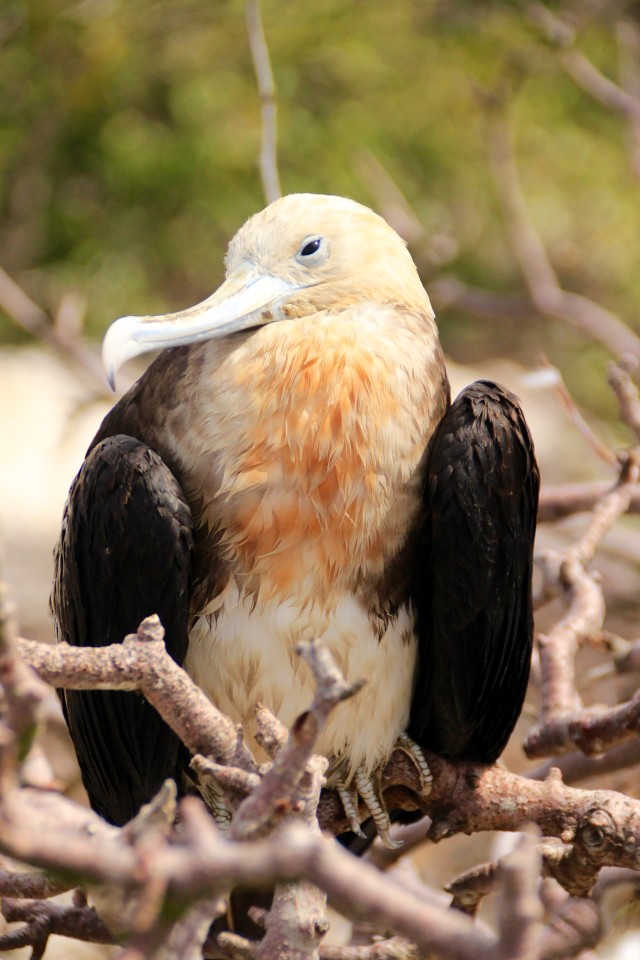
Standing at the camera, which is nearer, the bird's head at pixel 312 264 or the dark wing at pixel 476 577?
the dark wing at pixel 476 577

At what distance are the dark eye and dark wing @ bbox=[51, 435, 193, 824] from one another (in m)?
0.43

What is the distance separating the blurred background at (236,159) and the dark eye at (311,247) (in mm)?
2398

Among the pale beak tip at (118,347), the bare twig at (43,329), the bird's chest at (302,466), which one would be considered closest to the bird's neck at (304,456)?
the bird's chest at (302,466)

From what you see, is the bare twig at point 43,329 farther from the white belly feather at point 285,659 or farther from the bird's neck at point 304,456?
the white belly feather at point 285,659

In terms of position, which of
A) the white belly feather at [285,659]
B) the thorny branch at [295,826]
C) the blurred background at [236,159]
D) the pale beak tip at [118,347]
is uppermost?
the blurred background at [236,159]

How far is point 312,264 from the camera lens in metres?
2.09

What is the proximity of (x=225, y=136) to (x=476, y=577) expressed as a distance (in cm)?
355

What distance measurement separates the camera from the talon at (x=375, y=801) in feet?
6.84

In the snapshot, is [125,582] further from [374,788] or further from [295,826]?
[295,826]

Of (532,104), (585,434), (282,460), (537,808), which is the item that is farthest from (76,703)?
(532,104)

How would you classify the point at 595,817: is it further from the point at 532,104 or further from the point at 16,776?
the point at 532,104

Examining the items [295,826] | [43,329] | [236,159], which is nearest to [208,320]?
[295,826]

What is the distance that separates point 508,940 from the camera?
2.57ft

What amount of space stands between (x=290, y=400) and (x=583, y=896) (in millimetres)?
844
